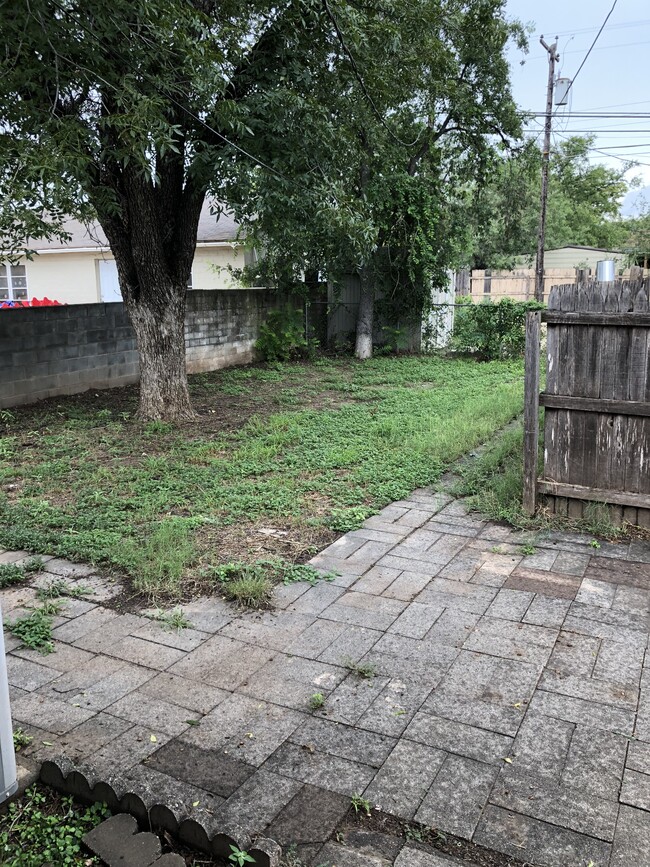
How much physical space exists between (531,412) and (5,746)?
147 inches

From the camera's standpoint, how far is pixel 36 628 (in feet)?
10.7

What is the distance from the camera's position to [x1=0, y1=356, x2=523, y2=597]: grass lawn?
430cm

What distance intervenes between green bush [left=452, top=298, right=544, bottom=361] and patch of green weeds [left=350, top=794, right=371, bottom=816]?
12313 millimetres

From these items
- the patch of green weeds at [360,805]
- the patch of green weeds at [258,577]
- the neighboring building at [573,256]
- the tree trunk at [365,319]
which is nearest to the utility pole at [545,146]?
the tree trunk at [365,319]

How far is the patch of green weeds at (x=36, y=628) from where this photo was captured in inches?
123

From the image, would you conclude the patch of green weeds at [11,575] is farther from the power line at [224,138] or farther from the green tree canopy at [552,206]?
the green tree canopy at [552,206]

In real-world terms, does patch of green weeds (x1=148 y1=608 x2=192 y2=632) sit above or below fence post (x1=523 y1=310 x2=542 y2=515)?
below

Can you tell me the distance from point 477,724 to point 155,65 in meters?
5.43

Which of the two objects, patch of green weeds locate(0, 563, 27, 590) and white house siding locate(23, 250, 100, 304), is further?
white house siding locate(23, 250, 100, 304)

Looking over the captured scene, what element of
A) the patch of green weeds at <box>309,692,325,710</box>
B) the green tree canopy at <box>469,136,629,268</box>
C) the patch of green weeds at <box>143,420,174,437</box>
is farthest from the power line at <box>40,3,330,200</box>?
the green tree canopy at <box>469,136,629,268</box>

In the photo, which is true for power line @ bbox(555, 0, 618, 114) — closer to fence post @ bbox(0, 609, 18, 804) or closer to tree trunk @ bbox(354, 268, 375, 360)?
tree trunk @ bbox(354, 268, 375, 360)

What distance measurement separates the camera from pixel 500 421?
775 cm

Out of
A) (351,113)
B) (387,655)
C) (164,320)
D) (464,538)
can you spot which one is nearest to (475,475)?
(464,538)

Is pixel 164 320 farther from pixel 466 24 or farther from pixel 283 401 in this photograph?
pixel 466 24
